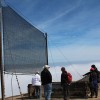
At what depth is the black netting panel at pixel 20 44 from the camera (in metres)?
15.6

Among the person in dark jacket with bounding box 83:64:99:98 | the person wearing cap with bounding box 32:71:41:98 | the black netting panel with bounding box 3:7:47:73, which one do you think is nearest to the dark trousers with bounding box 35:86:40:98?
the person wearing cap with bounding box 32:71:41:98

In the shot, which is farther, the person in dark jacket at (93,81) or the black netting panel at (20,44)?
the person in dark jacket at (93,81)

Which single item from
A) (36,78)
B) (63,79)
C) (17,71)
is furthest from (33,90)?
(17,71)

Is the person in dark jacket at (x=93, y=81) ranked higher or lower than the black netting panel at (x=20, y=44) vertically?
lower

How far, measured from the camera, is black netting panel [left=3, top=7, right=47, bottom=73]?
15648 mm

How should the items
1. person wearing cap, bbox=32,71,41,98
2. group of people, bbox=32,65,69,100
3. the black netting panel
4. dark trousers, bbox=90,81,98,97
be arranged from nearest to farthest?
the black netting panel < group of people, bbox=32,65,69,100 < person wearing cap, bbox=32,71,41,98 < dark trousers, bbox=90,81,98,97

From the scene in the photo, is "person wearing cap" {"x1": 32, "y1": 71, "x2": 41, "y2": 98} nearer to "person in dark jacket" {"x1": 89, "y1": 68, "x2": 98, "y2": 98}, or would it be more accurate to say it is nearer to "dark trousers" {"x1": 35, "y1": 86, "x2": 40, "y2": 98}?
"dark trousers" {"x1": 35, "y1": 86, "x2": 40, "y2": 98}

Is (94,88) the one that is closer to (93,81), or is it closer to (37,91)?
(93,81)

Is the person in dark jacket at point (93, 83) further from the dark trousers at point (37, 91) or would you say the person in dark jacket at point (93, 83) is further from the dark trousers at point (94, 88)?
the dark trousers at point (37, 91)

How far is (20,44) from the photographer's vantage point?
1711cm

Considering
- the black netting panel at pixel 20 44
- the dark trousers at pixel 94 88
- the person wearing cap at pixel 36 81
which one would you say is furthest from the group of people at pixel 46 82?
the dark trousers at pixel 94 88

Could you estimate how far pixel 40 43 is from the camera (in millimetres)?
21547

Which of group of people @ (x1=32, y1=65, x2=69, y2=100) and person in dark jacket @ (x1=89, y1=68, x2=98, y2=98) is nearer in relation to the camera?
group of people @ (x1=32, y1=65, x2=69, y2=100)

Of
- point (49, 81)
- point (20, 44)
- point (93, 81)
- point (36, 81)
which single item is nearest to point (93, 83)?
point (93, 81)
